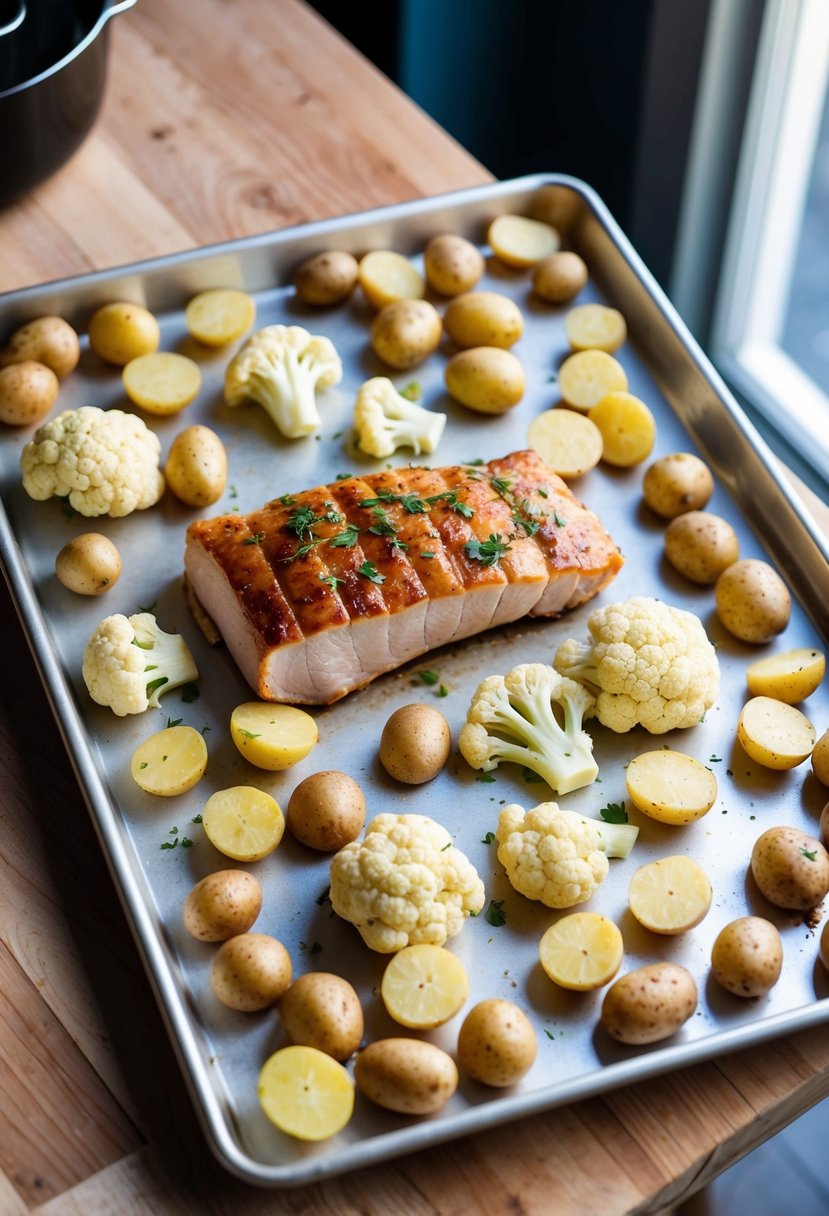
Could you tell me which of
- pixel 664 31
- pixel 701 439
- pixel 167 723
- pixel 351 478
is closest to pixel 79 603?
pixel 167 723

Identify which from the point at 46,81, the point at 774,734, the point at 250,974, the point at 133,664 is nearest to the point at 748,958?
the point at 774,734

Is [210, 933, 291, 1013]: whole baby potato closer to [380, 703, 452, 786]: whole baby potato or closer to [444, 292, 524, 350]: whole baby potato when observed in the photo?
[380, 703, 452, 786]: whole baby potato

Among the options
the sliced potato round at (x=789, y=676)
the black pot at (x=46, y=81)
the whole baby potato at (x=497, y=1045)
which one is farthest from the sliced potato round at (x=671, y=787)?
the black pot at (x=46, y=81)

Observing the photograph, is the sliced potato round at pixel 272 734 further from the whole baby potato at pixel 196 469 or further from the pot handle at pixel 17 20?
the pot handle at pixel 17 20

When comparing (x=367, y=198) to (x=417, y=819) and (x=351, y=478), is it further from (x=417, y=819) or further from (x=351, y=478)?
(x=417, y=819)

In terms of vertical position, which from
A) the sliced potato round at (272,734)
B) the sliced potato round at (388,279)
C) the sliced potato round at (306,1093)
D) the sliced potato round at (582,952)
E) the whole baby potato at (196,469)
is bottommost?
the sliced potato round at (306,1093)
